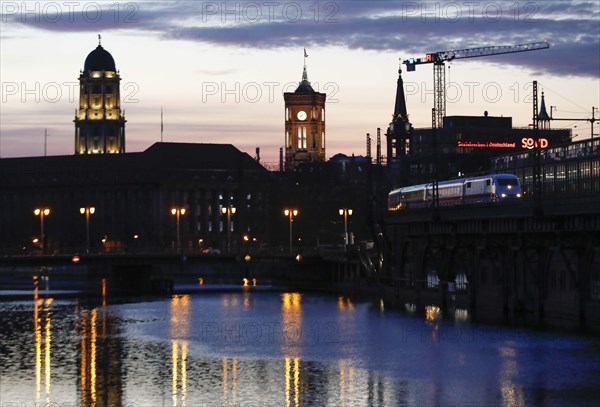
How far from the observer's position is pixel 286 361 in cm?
9869

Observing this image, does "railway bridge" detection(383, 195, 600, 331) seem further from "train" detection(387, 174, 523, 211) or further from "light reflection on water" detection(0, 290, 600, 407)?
"light reflection on water" detection(0, 290, 600, 407)

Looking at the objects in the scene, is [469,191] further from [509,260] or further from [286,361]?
[286,361]

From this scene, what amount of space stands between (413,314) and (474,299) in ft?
17.5

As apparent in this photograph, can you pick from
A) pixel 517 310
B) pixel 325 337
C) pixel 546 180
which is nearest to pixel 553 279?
pixel 517 310

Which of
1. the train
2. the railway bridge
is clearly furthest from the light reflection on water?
the train

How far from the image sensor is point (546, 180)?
164500 millimetres

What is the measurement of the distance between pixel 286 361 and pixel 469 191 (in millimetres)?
56753

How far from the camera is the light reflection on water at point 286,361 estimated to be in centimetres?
8300

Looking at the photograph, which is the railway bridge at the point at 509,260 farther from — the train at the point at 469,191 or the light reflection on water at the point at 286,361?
the light reflection on water at the point at 286,361

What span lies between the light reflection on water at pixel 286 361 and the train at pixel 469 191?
1713cm

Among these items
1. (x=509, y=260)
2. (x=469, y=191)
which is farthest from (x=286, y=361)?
(x=469, y=191)

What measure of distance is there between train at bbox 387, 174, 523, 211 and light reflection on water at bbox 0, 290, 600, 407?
17132 mm

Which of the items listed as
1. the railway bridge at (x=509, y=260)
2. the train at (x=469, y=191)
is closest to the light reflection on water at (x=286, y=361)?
the railway bridge at (x=509, y=260)

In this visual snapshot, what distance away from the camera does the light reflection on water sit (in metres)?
83.0
